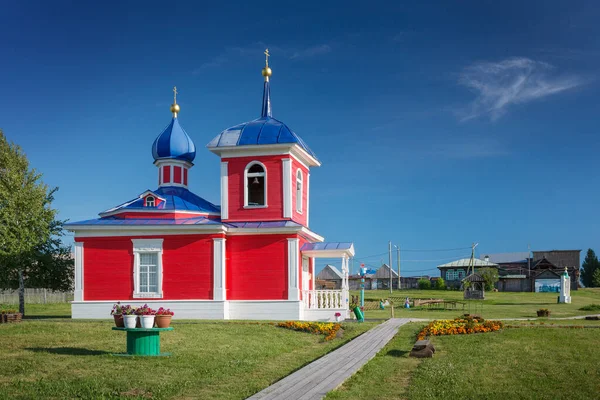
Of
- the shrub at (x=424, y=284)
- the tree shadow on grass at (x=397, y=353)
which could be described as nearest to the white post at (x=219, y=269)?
the tree shadow on grass at (x=397, y=353)

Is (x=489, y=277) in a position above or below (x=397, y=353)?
below

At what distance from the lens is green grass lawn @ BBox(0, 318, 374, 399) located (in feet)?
32.4

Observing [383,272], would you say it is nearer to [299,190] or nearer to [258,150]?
[299,190]

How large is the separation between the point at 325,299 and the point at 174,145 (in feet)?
32.6

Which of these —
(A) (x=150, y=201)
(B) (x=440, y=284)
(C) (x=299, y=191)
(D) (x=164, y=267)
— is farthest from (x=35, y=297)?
(B) (x=440, y=284)

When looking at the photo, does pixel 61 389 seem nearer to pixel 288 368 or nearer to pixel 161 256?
pixel 288 368

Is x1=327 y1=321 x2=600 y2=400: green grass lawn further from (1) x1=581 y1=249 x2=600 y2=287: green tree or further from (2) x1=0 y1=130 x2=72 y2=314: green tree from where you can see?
(1) x1=581 y1=249 x2=600 y2=287: green tree

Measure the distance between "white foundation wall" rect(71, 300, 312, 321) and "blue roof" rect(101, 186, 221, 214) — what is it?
383 cm

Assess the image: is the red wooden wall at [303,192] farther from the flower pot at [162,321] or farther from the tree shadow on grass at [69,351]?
the flower pot at [162,321]

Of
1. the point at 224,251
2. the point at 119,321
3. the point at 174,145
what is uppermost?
the point at 174,145

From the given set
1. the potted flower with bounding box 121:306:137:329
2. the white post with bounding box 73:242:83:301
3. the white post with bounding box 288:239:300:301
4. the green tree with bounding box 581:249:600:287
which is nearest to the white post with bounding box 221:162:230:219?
the white post with bounding box 288:239:300:301

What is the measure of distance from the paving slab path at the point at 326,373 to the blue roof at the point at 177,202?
1162 centimetres

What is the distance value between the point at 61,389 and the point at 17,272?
883 inches

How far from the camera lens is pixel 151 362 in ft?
41.1
